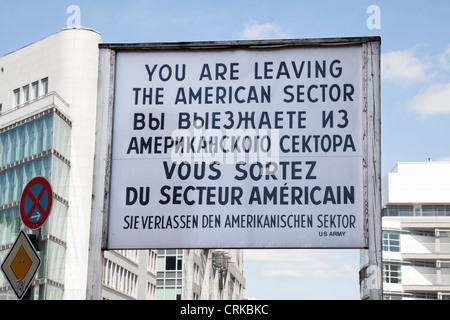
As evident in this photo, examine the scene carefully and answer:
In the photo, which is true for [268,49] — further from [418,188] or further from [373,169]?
[418,188]

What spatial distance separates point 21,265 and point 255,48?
457 cm

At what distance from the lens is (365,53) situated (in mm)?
8727

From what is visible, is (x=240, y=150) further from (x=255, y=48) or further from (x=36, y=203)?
(x=36, y=203)

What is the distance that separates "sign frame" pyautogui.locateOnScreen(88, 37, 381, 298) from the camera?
8352mm

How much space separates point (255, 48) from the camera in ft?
29.5

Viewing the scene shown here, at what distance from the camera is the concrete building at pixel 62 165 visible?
3036 inches

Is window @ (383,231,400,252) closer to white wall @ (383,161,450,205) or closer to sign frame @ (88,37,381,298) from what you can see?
white wall @ (383,161,450,205)

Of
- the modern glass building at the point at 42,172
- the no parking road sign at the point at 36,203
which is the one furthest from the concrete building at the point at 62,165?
the no parking road sign at the point at 36,203

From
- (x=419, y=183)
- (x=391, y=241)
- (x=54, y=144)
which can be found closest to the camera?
(x=54, y=144)

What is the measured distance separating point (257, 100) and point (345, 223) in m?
1.71

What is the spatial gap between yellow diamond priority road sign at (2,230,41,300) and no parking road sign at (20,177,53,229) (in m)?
Answer: 0.23

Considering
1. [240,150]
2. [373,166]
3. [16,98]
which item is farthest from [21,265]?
[16,98]

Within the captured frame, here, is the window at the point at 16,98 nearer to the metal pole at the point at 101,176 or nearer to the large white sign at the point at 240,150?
the metal pole at the point at 101,176

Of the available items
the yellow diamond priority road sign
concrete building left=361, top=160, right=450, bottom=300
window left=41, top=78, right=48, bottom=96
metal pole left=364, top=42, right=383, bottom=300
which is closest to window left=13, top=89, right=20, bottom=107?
window left=41, top=78, right=48, bottom=96
